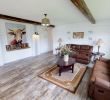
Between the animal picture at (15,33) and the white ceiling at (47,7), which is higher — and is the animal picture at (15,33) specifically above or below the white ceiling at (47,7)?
below

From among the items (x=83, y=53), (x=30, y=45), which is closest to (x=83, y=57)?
(x=83, y=53)

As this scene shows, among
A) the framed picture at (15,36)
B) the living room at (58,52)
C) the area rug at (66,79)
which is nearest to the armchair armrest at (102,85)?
the living room at (58,52)

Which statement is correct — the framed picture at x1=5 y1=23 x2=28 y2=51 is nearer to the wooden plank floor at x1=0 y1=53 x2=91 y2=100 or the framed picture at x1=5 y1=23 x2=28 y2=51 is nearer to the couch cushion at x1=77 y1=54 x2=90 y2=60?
the wooden plank floor at x1=0 y1=53 x2=91 y2=100

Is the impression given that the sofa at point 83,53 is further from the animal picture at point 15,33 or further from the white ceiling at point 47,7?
the animal picture at point 15,33

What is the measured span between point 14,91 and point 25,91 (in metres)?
0.32

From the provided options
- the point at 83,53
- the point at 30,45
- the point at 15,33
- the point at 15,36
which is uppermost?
the point at 15,33


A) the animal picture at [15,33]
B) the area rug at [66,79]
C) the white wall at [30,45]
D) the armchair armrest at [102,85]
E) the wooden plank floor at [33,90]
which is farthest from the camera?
the animal picture at [15,33]

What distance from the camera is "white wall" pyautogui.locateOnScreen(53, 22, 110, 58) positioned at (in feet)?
16.3

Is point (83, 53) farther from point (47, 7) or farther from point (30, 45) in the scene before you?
point (30, 45)

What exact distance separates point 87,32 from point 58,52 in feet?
7.50

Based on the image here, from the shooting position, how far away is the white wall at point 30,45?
15.4 ft

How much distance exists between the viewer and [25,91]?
99.4 inches

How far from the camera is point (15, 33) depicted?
5227 millimetres

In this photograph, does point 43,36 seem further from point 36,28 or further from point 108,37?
point 108,37
